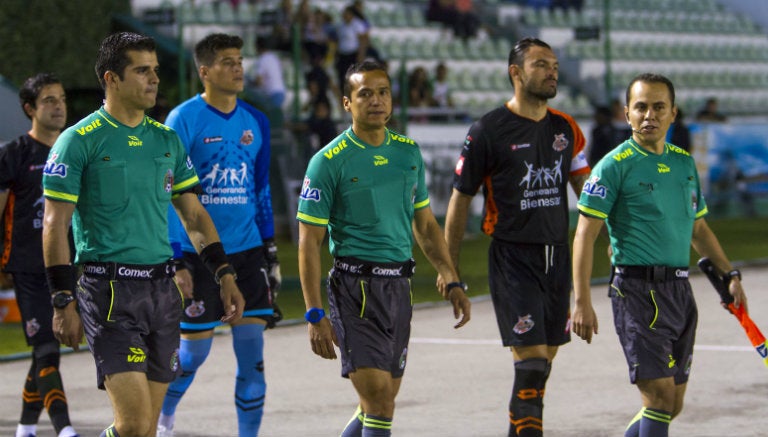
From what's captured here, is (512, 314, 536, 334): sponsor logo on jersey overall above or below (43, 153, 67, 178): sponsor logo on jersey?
below

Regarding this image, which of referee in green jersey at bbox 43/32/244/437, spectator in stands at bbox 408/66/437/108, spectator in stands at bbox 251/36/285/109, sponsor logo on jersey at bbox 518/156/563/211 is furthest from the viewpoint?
spectator in stands at bbox 408/66/437/108

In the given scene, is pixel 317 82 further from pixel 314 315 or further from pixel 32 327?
pixel 314 315

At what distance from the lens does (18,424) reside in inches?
335

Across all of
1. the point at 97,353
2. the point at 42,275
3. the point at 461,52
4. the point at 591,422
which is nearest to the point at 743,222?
the point at 461,52

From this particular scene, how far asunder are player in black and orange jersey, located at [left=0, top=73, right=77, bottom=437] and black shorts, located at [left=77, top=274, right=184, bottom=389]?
6.39ft

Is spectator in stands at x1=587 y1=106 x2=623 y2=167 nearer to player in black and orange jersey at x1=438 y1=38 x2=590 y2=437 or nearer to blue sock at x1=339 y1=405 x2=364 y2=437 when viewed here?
player in black and orange jersey at x1=438 y1=38 x2=590 y2=437

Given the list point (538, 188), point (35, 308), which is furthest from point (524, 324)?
point (35, 308)

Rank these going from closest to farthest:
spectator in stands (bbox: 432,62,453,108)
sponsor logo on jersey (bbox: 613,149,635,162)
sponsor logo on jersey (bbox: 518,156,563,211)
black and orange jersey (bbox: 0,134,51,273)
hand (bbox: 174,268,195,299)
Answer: sponsor logo on jersey (bbox: 613,149,635,162) → sponsor logo on jersey (bbox: 518,156,563,211) → hand (bbox: 174,268,195,299) → black and orange jersey (bbox: 0,134,51,273) → spectator in stands (bbox: 432,62,453,108)

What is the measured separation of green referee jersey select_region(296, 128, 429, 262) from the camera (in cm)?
646

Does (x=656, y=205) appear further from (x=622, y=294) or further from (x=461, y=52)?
(x=461, y=52)

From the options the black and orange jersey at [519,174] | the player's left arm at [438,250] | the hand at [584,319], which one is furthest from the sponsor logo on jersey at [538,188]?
the hand at [584,319]

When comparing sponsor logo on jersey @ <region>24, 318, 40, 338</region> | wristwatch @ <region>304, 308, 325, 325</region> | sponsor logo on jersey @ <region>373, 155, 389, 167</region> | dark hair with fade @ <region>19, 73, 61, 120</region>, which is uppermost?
dark hair with fade @ <region>19, 73, 61, 120</region>

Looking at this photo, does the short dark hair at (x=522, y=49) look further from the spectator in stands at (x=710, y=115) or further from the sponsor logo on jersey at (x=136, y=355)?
the spectator in stands at (x=710, y=115)

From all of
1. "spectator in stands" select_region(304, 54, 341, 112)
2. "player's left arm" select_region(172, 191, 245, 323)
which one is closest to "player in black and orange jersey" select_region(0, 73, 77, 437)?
"player's left arm" select_region(172, 191, 245, 323)
